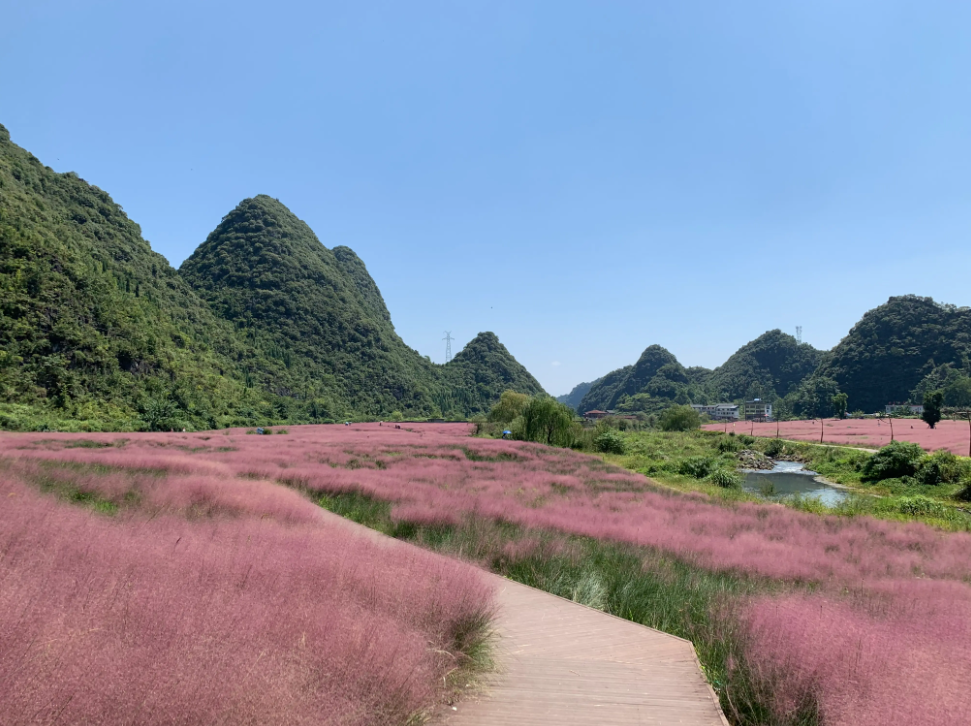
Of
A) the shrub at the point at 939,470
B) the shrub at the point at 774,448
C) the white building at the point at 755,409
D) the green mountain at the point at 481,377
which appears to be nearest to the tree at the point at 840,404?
the white building at the point at 755,409

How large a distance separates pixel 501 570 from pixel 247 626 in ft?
18.6

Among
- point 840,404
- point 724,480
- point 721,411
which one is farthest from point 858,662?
point 721,411

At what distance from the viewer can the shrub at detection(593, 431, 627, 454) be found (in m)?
45.4

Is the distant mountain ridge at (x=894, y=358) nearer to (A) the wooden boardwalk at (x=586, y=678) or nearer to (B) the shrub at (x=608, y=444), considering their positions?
(B) the shrub at (x=608, y=444)

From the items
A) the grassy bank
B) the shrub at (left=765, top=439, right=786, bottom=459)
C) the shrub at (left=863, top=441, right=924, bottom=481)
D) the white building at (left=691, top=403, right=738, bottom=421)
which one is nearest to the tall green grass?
the grassy bank

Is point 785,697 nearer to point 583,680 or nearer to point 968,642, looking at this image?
point 583,680

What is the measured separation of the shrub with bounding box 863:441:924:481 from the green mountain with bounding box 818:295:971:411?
357 ft

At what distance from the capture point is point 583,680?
172 inches

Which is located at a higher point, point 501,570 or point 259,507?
point 259,507

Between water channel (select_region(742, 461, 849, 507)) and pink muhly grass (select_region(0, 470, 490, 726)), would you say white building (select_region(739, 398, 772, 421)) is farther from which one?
pink muhly grass (select_region(0, 470, 490, 726))

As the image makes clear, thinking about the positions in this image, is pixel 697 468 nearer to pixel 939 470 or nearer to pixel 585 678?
pixel 939 470

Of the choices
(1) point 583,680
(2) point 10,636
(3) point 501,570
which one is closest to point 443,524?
(3) point 501,570

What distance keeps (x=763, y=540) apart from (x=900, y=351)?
143 metres

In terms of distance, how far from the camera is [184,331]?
79.2 m
